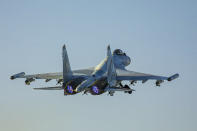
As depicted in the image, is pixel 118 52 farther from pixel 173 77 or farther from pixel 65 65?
pixel 65 65

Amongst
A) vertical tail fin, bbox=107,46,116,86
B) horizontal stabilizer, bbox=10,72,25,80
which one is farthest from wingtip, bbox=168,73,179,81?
horizontal stabilizer, bbox=10,72,25,80

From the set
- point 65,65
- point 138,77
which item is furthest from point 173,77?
point 65,65

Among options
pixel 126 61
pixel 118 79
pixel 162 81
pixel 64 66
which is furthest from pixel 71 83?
pixel 126 61

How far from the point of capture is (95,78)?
59406 mm

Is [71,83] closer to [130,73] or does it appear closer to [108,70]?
[108,70]

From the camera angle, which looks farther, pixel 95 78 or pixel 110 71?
pixel 95 78

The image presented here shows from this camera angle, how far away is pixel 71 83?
57.1m

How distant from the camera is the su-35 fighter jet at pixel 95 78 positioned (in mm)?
56581

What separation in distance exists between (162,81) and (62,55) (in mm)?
12716

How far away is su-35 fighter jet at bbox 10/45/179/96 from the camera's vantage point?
56581 mm

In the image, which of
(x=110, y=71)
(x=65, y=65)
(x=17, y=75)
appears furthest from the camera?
(x=17, y=75)

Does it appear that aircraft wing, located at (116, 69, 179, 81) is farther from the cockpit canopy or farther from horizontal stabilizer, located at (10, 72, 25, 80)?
the cockpit canopy

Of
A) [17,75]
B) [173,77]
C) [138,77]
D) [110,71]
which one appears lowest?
[138,77]

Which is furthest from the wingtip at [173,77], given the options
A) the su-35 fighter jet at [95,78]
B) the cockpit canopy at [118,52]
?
the cockpit canopy at [118,52]
